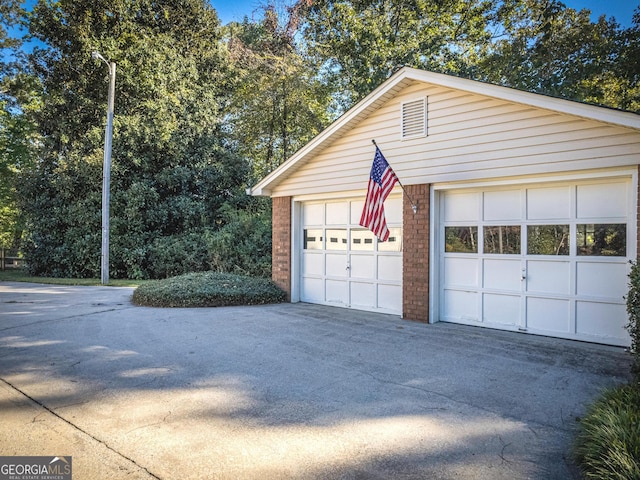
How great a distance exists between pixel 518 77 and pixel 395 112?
14.1 m

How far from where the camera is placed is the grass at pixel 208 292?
945 centimetres

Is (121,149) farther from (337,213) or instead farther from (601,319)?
(601,319)

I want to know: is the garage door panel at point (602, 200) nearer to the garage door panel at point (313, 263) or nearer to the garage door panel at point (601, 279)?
the garage door panel at point (601, 279)

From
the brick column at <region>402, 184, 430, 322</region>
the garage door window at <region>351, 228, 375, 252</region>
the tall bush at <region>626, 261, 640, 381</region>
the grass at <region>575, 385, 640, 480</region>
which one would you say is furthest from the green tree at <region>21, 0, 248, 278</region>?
the grass at <region>575, 385, 640, 480</region>

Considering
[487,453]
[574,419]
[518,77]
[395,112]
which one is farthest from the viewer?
[518,77]

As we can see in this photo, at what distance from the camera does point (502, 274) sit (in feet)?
22.9

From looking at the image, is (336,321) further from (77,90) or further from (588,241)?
(77,90)

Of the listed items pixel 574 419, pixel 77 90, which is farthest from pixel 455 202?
pixel 77 90

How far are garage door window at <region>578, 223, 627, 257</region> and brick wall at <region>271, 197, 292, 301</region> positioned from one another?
6177mm

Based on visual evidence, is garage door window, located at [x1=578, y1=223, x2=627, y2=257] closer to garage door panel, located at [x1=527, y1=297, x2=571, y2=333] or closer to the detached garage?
the detached garage

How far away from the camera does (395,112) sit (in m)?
8.14

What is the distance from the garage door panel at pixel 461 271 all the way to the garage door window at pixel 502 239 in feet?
1.23

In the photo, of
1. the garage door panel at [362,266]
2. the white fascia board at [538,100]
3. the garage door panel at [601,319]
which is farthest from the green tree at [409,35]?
the garage door panel at [601,319]

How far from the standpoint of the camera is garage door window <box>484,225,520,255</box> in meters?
6.86
